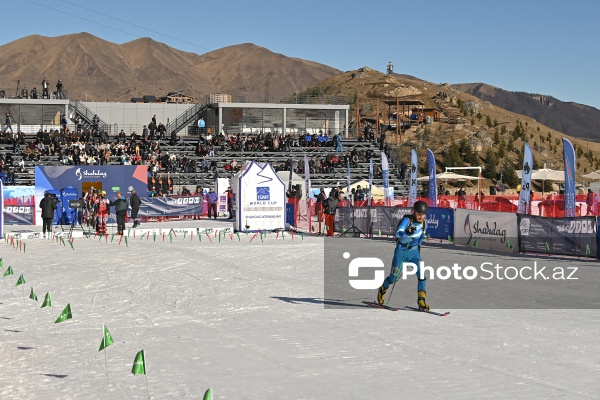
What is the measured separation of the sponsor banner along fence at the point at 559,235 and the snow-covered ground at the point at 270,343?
365 centimetres

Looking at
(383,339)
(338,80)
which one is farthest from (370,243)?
(338,80)

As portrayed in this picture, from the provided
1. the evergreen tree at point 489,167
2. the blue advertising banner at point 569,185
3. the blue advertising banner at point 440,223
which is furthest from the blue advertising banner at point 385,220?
the evergreen tree at point 489,167

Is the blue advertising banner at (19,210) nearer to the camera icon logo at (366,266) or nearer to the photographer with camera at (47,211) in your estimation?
the photographer with camera at (47,211)

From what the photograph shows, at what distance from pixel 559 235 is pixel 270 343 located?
1291 cm

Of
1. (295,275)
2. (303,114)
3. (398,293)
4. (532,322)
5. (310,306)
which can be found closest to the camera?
(532,322)

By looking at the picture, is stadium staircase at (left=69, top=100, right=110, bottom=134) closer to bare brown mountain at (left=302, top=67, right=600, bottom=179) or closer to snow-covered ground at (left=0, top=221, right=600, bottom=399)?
bare brown mountain at (left=302, top=67, right=600, bottom=179)

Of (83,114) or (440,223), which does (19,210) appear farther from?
(83,114)

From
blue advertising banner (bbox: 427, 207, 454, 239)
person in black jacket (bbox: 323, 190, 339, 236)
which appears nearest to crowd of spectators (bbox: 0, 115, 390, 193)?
person in black jacket (bbox: 323, 190, 339, 236)

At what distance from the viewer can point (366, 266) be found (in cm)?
1930

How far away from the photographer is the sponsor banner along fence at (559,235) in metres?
20.2

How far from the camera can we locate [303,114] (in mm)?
64312

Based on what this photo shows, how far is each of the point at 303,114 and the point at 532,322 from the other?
5358 cm

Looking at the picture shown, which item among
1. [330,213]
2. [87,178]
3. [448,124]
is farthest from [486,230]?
[448,124]

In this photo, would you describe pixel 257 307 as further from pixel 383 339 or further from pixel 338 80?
pixel 338 80
